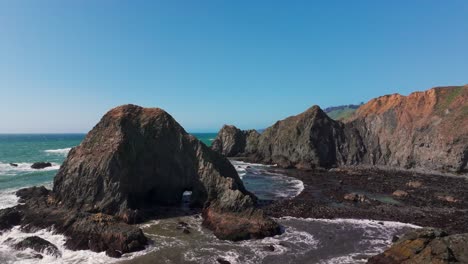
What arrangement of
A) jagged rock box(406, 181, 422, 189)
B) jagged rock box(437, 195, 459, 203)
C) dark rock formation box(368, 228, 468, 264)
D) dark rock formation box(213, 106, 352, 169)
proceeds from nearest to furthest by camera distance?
dark rock formation box(368, 228, 468, 264) → jagged rock box(437, 195, 459, 203) → jagged rock box(406, 181, 422, 189) → dark rock formation box(213, 106, 352, 169)

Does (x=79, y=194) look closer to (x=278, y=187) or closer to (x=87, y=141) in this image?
(x=87, y=141)

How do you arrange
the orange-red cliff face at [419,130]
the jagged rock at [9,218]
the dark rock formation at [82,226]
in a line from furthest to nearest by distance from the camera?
the orange-red cliff face at [419,130]
the jagged rock at [9,218]
the dark rock formation at [82,226]

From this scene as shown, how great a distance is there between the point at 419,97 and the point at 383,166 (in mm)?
25552

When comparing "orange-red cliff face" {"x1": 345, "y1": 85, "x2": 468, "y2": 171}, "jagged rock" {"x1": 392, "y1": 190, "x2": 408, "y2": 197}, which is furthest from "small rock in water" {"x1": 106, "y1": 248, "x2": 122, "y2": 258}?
"orange-red cliff face" {"x1": 345, "y1": 85, "x2": 468, "y2": 171}

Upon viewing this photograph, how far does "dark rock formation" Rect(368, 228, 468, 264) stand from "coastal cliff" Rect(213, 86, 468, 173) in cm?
5948

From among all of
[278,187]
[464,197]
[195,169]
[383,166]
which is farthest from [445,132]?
[195,169]

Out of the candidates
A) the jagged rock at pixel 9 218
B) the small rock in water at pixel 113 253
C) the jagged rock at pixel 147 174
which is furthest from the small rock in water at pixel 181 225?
the jagged rock at pixel 9 218

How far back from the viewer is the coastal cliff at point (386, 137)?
77812 millimetres

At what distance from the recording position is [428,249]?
880 inches

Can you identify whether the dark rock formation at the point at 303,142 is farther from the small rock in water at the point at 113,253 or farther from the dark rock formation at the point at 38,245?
the dark rock formation at the point at 38,245

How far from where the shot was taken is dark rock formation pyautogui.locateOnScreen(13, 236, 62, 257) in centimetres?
2791

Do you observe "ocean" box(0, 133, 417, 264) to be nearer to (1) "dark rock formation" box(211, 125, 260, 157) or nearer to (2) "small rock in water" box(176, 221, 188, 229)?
(2) "small rock in water" box(176, 221, 188, 229)

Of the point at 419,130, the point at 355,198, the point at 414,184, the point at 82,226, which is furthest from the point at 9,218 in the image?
the point at 419,130

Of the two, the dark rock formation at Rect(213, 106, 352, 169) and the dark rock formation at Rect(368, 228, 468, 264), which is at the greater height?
the dark rock formation at Rect(213, 106, 352, 169)
